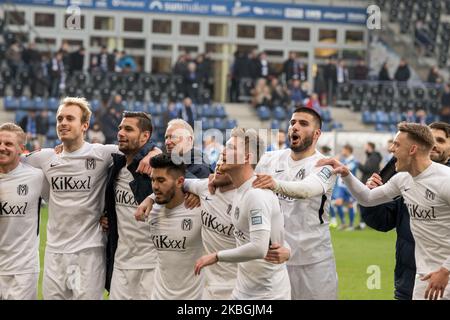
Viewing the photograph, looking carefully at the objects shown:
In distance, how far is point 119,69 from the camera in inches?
1262

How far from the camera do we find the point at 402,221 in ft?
28.2

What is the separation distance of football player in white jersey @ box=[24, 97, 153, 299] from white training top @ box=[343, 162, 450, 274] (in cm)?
254

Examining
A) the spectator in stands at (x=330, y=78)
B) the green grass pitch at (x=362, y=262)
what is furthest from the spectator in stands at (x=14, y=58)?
the spectator in stands at (x=330, y=78)

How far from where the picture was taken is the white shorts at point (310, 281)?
27.3 ft

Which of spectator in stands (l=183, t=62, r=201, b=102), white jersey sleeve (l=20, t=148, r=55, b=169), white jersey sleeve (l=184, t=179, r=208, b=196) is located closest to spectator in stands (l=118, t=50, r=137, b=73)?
spectator in stands (l=183, t=62, r=201, b=102)

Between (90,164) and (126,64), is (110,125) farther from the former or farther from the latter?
(90,164)

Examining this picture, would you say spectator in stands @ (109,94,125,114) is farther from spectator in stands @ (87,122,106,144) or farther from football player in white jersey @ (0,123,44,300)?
football player in white jersey @ (0,123,44,300)

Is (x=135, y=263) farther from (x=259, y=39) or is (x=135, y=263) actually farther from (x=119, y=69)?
(x=259, y=39)

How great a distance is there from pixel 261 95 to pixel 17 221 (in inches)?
975

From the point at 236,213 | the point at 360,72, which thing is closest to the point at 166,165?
the point at 236,213

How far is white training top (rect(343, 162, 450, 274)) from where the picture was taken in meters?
7.62

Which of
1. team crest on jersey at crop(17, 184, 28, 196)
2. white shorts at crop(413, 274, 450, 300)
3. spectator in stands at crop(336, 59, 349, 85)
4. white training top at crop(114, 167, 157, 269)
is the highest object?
spectator in stands at crop(336, 59, 349, 85)

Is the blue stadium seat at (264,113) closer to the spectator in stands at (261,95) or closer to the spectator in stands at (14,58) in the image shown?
the spectator in stands at (261,95)

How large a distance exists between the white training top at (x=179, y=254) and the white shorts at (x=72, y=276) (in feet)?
3.08
